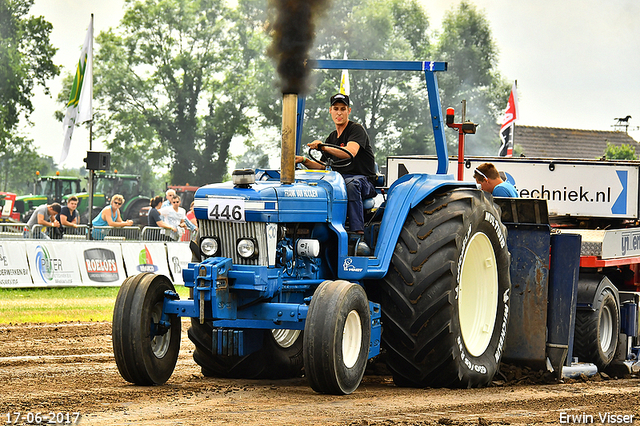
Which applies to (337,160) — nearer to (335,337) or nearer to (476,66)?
(335,337)

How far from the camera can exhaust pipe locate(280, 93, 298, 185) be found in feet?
20.5

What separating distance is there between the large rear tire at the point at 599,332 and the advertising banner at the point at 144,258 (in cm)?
989

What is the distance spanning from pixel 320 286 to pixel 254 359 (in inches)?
60.8

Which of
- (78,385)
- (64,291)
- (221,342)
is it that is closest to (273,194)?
(221,342)

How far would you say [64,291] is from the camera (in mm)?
15414

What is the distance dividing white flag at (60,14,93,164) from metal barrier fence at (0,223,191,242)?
169cm

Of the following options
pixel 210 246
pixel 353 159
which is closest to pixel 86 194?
pixel 353 159

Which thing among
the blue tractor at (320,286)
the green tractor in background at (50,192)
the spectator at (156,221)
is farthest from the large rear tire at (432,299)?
the green tractor in background at (50,192)

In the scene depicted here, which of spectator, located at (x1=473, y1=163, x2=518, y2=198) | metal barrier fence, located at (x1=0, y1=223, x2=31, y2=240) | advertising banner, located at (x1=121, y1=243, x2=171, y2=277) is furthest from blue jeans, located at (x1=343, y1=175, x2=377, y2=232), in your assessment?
metal barrier fence, located at (x1=0, y1=223, x2=31, y2=240)

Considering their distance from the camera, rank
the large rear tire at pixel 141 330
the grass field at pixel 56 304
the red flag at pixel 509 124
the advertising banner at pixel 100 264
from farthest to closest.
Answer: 1. the red flag at pixel 509 124
2. the advertising banner at pixel 100 264
3. the grass field at pixel 56 304
4. the large rear tire at pixel 141 330

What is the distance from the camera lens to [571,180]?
12883mm

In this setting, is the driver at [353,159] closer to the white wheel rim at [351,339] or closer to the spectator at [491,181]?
the white wheel rim at [351,339]

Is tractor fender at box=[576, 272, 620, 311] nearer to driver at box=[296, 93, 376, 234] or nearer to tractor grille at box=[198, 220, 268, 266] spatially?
driver at box=[296, 93, 376, 234]

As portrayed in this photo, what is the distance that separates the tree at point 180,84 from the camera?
1816 inches
